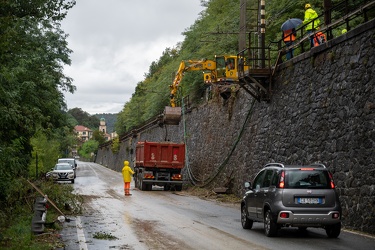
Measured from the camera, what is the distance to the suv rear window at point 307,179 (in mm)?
13477

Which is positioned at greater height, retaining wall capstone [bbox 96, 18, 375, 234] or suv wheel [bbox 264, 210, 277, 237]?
retaining wall capstone [bbox 96, 18, 375, 234]

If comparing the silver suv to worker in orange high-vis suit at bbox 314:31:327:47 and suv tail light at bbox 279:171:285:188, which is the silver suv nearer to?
suv tail light at bbox 279:171:285:188

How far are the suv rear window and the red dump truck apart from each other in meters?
22.5

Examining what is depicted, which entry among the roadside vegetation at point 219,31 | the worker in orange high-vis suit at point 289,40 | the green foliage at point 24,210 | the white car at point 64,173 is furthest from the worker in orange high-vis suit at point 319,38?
the white car at point 64,173

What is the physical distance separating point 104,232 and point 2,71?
468 centimetres

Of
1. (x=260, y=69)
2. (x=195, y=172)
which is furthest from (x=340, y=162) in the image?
(x=195, y=172)

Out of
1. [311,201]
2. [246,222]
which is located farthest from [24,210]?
[311,201]

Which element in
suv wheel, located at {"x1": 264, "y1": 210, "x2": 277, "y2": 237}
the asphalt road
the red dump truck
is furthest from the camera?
the red dump truck

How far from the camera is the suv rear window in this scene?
13.5 meters

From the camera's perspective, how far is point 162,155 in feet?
120

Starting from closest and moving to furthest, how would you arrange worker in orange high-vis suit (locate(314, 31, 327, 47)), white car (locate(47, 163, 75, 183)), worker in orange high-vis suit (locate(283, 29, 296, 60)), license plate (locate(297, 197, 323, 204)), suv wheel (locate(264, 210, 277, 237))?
license plate (locate(297, 197, 323, 204)) → suv wheel (locate(264, 210, 277, 237)) → worker in orange high-vis suit (locate(314, 31, 327, 47)) → worker in orange high-vis suit (locate(283, 29, 296, 60)) → white car (locate(47, 163, 75, 183))

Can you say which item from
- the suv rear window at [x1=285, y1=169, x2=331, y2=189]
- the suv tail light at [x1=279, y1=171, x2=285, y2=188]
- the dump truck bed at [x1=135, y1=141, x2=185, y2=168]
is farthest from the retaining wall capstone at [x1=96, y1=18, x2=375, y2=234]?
the suv tail light at [x1=279, y1=171, x2=285, y2=188]

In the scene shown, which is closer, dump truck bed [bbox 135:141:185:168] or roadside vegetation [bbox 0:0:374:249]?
roadside vegetation [bbox 0:0:374:249]

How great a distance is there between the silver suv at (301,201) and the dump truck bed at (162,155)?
73.1 ft
